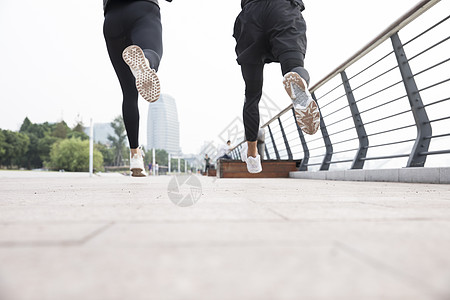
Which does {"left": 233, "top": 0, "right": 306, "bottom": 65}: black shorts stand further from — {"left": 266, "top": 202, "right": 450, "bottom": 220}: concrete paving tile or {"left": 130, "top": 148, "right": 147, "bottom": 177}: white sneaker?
{"left": 266, "top": 202, "right": 450, "bottom": 220}: concrete paving tile

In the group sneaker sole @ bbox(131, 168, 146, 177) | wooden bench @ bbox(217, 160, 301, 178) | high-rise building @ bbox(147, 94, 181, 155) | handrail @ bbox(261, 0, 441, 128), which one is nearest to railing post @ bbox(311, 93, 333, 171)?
handrail @ bbox(261, 0, 441, 128)

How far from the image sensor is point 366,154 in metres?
4.38

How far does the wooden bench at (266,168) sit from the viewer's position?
289 inches

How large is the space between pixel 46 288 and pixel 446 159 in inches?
130

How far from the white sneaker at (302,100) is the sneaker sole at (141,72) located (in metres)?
0.90

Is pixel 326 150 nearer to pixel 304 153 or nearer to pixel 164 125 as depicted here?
pixel 304 153

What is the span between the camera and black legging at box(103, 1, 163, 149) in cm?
254

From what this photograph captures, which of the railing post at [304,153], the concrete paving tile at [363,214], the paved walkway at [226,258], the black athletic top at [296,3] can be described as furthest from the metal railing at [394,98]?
the paved walkway at [226,258]

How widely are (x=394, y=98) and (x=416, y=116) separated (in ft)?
1.92

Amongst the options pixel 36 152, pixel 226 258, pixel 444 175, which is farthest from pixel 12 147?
pixel 226 258

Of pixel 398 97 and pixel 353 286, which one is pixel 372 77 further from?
pixel 353 286

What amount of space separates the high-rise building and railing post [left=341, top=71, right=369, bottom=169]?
222 ft

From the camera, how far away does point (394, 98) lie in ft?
12.5

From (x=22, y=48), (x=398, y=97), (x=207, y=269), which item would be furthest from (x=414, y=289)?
(x=22, y=48)
